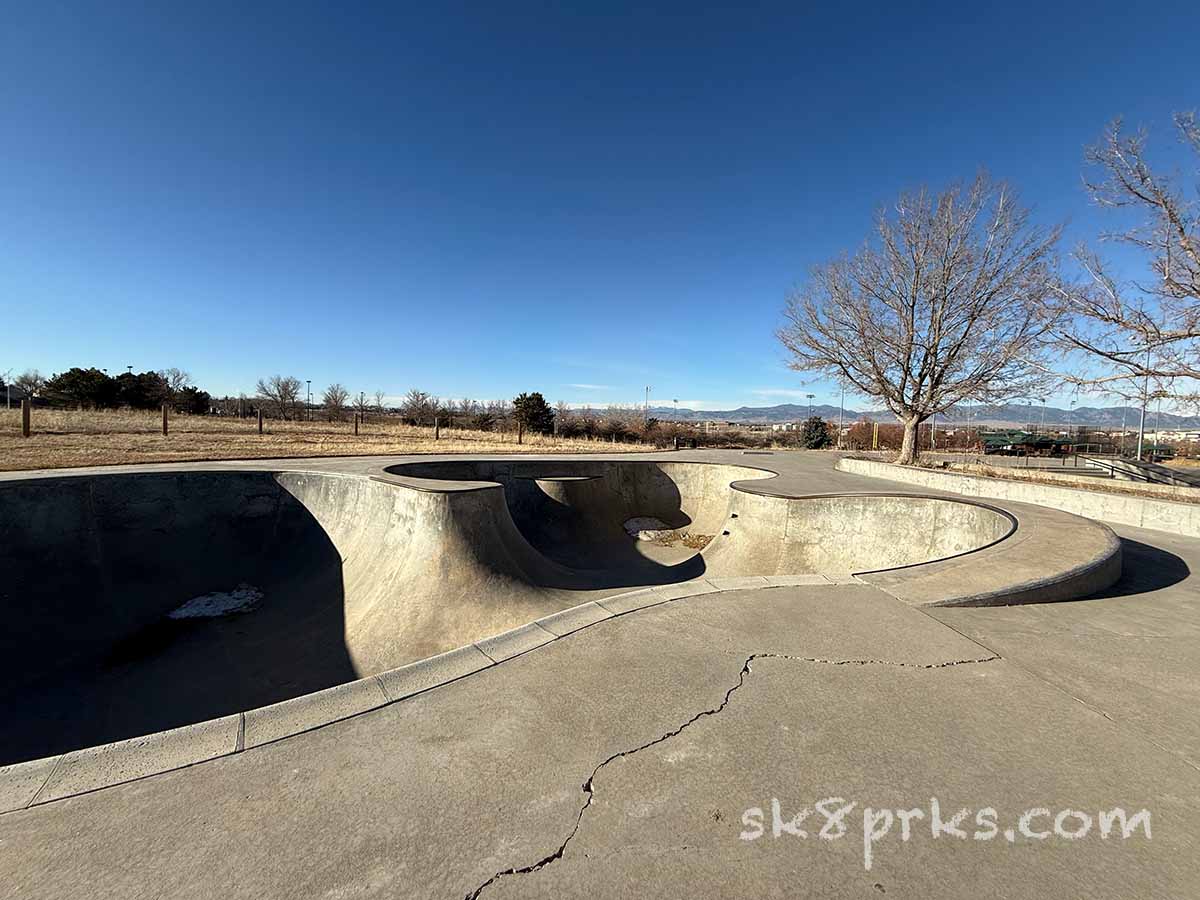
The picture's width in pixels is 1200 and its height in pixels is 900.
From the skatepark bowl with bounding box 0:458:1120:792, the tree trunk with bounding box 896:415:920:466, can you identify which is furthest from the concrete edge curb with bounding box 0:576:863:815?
the tree trunk with bounding box 896:415:920:466

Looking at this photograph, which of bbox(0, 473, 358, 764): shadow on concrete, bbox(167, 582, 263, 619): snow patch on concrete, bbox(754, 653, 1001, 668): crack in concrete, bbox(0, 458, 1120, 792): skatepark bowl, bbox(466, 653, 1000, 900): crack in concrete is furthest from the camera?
bbox(167, 582, 263, 619): snow patch on concrete

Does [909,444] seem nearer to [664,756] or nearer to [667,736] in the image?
[667,736]

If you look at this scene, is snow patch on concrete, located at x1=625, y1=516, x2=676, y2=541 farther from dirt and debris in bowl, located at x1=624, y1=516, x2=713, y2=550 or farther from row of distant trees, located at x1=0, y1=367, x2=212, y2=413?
row of distant trees, located at x1=0, y1=367, x2=212, y2=413

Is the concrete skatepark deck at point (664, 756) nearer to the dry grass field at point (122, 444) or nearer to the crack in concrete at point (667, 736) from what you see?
the crack in concrete at point (667, 736)

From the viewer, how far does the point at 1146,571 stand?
20.8ft

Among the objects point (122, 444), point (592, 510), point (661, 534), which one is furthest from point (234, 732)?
point (122, 444)

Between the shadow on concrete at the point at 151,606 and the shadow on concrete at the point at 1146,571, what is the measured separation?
9853 millimetres

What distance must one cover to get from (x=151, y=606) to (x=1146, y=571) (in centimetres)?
1582

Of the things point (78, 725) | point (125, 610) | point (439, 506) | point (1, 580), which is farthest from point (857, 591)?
point (1, 580)

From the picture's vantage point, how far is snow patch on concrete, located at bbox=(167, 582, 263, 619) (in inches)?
347

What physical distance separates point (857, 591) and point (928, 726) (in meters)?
2.33

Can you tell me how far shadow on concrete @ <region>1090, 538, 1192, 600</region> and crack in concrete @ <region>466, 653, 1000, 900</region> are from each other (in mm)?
3634

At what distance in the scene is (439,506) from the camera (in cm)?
809

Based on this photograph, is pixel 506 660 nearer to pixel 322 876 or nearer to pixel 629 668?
pixel 629 668
